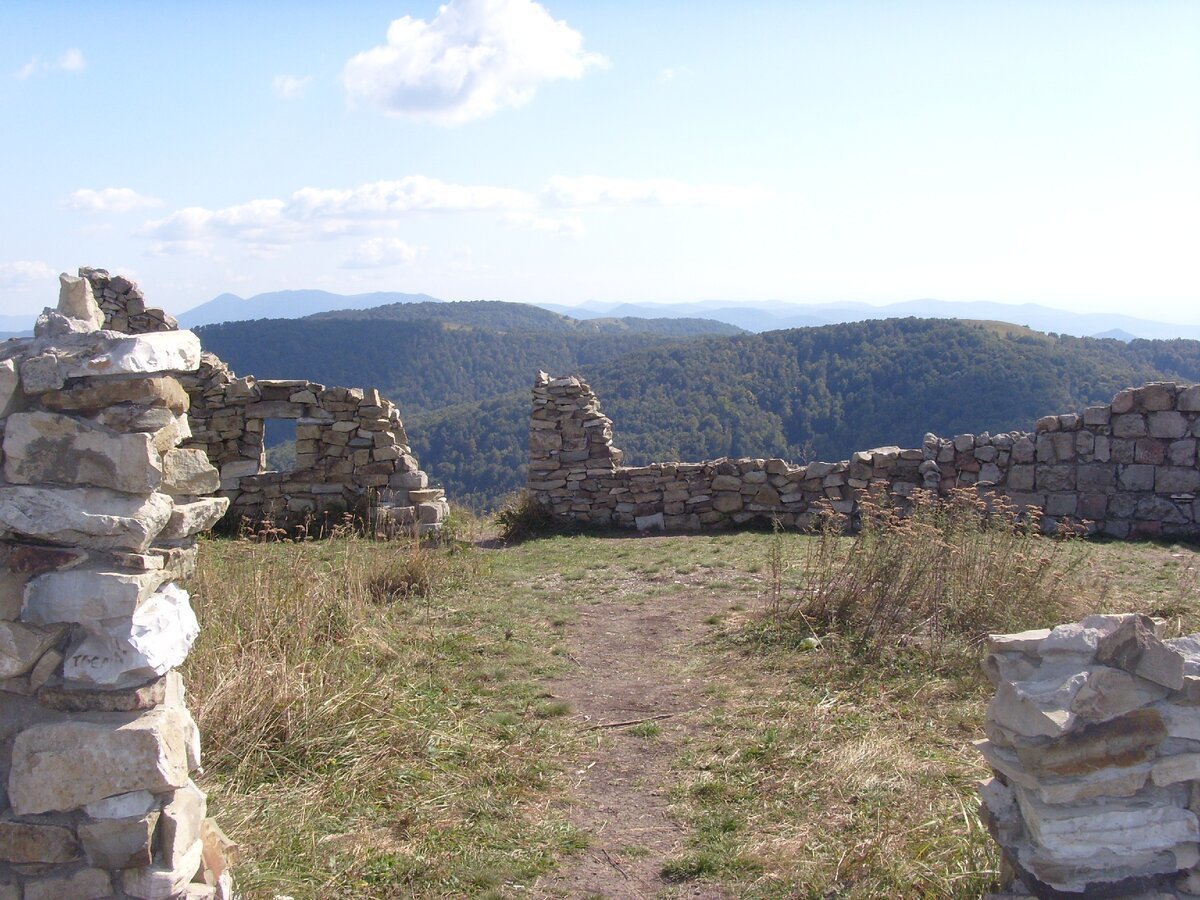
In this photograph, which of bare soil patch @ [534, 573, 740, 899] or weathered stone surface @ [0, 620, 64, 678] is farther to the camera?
bare soil patch @ [534, 573, 740, 899]

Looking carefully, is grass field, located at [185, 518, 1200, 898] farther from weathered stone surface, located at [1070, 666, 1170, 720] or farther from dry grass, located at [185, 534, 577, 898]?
weathered stone surface, located at [1070, 666, 1170, 720]

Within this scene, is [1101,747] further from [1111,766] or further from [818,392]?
[818,392]

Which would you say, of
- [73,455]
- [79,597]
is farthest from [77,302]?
[79,597]

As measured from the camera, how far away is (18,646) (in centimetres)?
305

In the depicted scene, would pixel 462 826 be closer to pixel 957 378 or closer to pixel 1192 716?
pixel 1192 716

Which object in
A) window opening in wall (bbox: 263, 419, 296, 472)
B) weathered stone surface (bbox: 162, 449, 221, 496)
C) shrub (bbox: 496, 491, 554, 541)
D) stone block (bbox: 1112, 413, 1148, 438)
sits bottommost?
window opening in wall (bbox: 263, 419, 296, 472)

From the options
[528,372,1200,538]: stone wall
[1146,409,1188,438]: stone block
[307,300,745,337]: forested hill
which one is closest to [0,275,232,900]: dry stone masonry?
[528,372,1200,538]: stone wall

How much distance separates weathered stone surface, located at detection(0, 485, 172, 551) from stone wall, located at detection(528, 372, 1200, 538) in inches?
346

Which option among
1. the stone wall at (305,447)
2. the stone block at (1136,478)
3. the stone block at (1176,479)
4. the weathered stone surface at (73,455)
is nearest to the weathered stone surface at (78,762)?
the weathered stone surface at (73,455)

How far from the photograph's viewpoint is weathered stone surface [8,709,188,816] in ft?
10.1

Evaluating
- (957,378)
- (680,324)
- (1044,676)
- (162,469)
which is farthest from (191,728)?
(680,324)

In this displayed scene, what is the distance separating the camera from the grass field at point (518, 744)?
13.2 feet

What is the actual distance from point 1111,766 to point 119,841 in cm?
335

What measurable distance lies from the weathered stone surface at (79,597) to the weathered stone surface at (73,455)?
302mm
